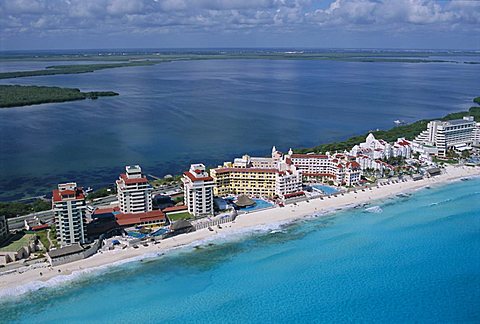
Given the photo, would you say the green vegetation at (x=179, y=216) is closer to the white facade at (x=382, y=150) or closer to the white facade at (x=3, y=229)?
the white facade at (x=3, y=229)

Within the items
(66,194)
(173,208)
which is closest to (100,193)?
(173,208)

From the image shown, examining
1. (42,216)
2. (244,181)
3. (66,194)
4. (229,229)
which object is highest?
(66,194)

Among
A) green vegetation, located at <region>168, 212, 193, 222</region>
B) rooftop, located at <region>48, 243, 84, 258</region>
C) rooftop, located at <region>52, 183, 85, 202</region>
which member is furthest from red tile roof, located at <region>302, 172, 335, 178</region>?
rooftop, located at <region>48, 243, 84, 258</region>

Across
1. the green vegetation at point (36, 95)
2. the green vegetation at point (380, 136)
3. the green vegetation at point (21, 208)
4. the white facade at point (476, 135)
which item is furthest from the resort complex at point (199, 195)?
the green vegetation at point (36, 95)

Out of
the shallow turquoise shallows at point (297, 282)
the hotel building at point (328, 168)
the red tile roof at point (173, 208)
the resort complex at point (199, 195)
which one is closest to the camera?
the shallow turquoise shallows at point (297, 282)

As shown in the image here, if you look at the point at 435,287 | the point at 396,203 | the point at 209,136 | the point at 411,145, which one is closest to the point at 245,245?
the point at 435,287

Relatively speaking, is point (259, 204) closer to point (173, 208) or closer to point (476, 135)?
point (173, 208)
